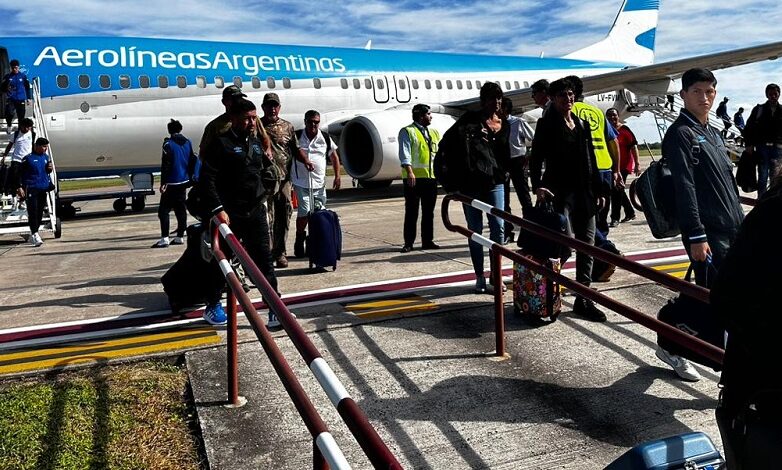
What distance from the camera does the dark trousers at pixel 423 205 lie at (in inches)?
335

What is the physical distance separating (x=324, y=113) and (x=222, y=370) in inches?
492

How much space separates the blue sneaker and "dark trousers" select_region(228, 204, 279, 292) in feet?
1.75

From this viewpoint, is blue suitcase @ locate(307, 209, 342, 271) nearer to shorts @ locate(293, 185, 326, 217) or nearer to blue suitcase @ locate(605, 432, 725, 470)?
shorts @ locate(293, 185, 326, 217)

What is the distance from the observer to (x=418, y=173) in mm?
8562

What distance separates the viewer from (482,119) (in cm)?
648

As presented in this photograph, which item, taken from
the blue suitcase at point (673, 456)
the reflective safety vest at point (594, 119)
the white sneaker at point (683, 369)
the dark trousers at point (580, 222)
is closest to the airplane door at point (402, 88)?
the reflective safety vest at point (594, 119)

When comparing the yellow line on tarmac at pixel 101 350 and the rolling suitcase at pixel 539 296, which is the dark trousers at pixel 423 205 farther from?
the yellow line on tarmac at pixel 101 350

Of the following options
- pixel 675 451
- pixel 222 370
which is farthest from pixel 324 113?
pixel 675 451

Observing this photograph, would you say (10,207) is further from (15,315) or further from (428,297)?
(428,297)

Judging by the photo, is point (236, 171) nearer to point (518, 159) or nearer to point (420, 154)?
point (420, 154)

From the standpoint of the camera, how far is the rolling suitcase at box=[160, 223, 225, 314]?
5.71m

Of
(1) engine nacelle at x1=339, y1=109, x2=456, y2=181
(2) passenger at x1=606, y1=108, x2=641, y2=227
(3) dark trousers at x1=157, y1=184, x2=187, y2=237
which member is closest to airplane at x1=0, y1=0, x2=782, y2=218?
(1) engine nacelle at x1=339, y1=109, x2=456, y2=181

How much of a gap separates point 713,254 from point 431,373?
70.7 inches

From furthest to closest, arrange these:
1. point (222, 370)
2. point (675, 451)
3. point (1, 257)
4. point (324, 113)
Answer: point (324, 113) < point (1, 257) < point (222, 370) < point (675, 451)
